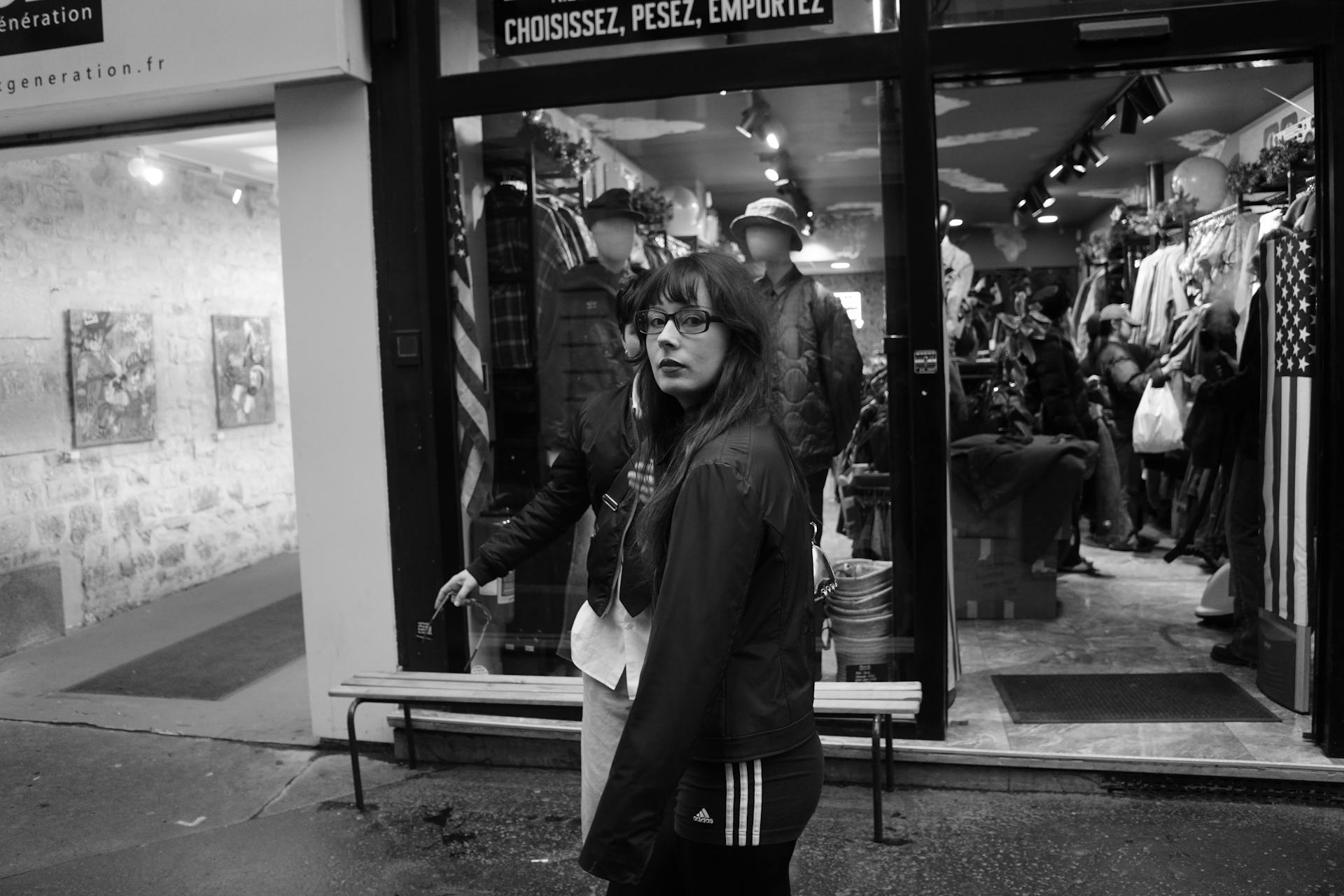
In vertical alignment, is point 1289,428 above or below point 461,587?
above

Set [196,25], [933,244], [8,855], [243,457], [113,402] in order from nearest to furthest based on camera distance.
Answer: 1. [8,855]
2. [933,244]
3. [196,25]
4. [113,402]
5. [243,457]

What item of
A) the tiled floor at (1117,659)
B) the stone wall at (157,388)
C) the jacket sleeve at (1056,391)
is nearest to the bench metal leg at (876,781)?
the tiled floor at (1117,659)

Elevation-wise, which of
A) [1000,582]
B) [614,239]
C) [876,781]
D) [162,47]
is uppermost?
[162,47]

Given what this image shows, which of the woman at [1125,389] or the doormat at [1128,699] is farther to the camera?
the woman at [1125,389]

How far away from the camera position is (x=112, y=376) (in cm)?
734

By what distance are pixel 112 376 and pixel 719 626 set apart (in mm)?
6586

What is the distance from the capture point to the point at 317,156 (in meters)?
4.64

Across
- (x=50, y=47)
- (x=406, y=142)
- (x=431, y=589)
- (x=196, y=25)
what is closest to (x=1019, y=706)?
(x=431, y=589)

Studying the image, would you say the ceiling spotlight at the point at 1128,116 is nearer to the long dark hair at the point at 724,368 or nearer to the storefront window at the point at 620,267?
the storefront window at the point at 620,267

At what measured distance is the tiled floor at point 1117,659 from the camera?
4.24m

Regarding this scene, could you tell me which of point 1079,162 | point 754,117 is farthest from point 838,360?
point 1079,162

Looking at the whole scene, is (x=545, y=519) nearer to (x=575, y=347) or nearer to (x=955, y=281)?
(x=575, y=347)

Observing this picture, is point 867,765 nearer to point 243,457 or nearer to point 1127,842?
point 1127,842

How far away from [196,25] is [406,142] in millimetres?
901
